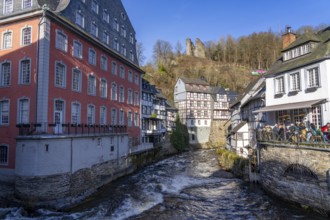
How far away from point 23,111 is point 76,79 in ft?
15.4

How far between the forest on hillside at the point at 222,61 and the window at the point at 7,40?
39593 millimetres

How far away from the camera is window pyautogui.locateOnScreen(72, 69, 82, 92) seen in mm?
18712

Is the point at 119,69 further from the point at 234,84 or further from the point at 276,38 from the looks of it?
the point at 276,38

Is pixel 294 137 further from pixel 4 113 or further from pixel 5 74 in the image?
pixel 5 74

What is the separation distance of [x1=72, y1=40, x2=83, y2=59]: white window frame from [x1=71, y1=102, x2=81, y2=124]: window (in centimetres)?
383

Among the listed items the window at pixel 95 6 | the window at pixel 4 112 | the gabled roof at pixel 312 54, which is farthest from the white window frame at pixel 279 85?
the window at pixel 4 112

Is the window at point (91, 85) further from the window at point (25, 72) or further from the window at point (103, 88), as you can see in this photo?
the window at point (25, 72)

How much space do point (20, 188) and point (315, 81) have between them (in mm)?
19059

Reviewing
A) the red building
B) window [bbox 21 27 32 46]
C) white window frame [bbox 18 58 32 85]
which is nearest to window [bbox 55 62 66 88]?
the red building

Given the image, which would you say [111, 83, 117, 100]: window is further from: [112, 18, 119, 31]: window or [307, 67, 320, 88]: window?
[307, 67, 320, 88]: window

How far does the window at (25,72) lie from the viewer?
52.3 ft

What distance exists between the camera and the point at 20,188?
1358 cm

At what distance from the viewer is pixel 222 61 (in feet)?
265

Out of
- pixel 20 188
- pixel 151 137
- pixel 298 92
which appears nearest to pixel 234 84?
pixel 151 137
